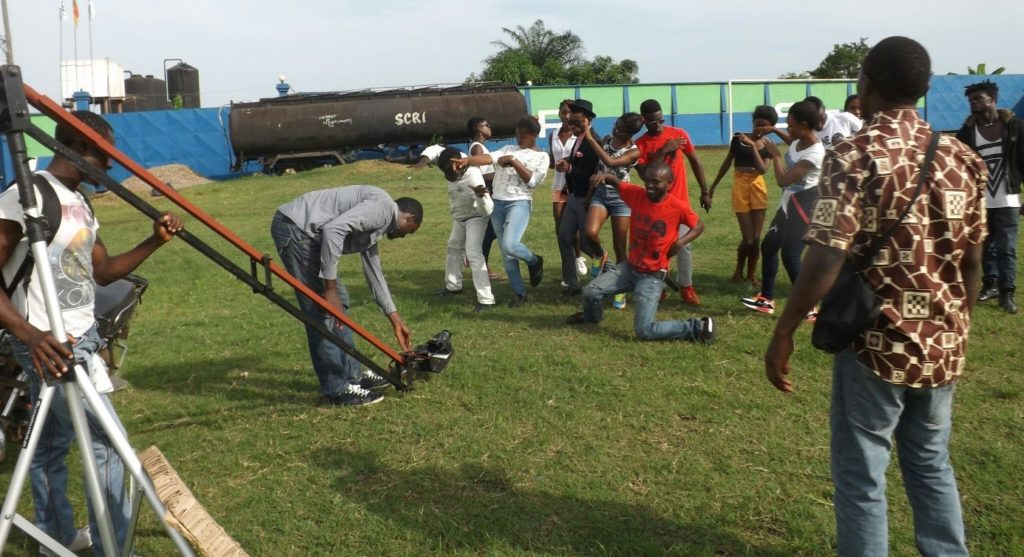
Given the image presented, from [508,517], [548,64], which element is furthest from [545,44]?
[508,517]

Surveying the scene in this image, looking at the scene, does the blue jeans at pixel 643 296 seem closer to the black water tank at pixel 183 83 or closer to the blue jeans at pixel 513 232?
the blue jeans at pixel 513 232

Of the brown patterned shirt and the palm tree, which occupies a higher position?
→ the palm tree

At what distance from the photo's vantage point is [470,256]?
8.80 meters

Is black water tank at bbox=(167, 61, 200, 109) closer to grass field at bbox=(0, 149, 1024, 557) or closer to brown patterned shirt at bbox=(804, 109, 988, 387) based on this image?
grass field at bbox=(0, 149, 1024, 557)

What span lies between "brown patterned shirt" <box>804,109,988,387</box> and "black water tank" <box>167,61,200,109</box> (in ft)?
131

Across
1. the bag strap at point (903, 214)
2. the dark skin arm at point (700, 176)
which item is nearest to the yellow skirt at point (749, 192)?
the dark skin arm at point (700, 176)

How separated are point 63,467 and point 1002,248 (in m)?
7.54

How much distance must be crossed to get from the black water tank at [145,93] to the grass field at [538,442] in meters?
32.1

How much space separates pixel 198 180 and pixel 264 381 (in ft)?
80.3

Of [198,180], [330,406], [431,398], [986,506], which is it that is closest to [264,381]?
[330,406]

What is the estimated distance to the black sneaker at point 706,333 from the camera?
22.9 feet

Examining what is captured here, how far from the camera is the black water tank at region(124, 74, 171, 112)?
3731 centimetres

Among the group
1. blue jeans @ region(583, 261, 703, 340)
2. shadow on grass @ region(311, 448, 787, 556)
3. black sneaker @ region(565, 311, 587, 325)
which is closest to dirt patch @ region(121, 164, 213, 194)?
black sneaker @ region(565, 311, 587, 325)

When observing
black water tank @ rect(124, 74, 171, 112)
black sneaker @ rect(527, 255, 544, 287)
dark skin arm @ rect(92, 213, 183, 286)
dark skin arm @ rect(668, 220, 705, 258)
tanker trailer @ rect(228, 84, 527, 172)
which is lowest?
black sneaker @ rect(527, 255, 544, 287)
